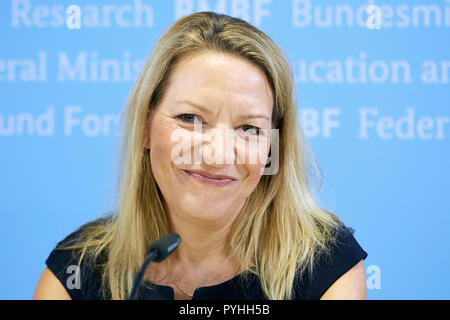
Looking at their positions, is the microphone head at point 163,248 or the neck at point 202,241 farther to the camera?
the neck at point 202,241

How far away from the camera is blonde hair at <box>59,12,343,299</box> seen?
118 centimetres

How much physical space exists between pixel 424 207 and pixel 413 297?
10.9 inches

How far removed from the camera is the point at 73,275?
1.24m

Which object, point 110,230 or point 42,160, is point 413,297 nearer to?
point 110,230

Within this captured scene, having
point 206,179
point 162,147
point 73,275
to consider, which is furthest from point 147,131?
point 73,275

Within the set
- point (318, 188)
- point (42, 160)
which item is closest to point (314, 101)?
point (318, 188)

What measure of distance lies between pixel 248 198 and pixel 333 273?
10.5 inches

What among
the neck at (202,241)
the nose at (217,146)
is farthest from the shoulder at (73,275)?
the nose at (217,146)

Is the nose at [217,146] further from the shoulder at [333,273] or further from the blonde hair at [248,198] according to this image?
the shoulder at [333,273]

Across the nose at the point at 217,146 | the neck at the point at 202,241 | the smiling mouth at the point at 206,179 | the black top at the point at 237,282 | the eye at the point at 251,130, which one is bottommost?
the black top at the point at 237,282

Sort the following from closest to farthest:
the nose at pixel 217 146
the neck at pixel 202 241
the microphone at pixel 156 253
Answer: the microphone at pixel 156 253 < the nose at pixel 217 146 < the neck at pixel 202 241

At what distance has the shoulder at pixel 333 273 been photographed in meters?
1.17

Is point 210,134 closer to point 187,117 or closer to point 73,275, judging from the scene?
point 187,117

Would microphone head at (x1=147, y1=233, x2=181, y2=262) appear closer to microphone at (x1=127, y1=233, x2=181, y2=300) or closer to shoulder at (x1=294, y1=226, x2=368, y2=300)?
microphone at (x1=127, y1=233, x2=181, y2=300)
